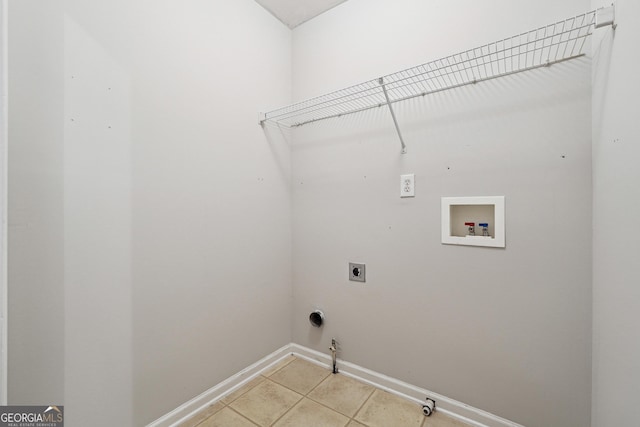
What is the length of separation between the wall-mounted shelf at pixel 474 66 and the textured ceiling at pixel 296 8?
2.02 ft

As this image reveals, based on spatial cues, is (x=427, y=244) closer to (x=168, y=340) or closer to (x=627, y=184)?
(x=627, y=184)

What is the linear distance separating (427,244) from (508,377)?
2.25 ft

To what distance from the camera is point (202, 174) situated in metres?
1.38

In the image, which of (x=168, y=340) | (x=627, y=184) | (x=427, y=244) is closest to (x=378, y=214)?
(x=427, y=244)

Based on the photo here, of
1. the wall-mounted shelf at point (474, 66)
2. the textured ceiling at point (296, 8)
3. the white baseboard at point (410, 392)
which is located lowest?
the white baseboard at point (410, 392)

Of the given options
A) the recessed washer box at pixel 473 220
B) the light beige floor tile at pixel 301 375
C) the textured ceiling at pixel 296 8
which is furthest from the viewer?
the textured ceiling at pixel 296 8

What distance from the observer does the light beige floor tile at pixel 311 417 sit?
1.27 meters

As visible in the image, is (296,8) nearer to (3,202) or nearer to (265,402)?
(3,202)

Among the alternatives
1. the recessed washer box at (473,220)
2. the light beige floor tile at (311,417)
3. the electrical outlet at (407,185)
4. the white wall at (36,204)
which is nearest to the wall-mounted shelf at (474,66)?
the electrical outlet at (407,185)

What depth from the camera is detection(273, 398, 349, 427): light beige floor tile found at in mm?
1270

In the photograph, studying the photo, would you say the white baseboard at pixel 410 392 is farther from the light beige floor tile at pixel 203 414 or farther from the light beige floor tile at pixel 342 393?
the light beige floor tile at pixel 203 414

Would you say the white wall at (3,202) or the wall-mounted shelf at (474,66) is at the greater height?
the wall-mounted shelf at (474,66)
